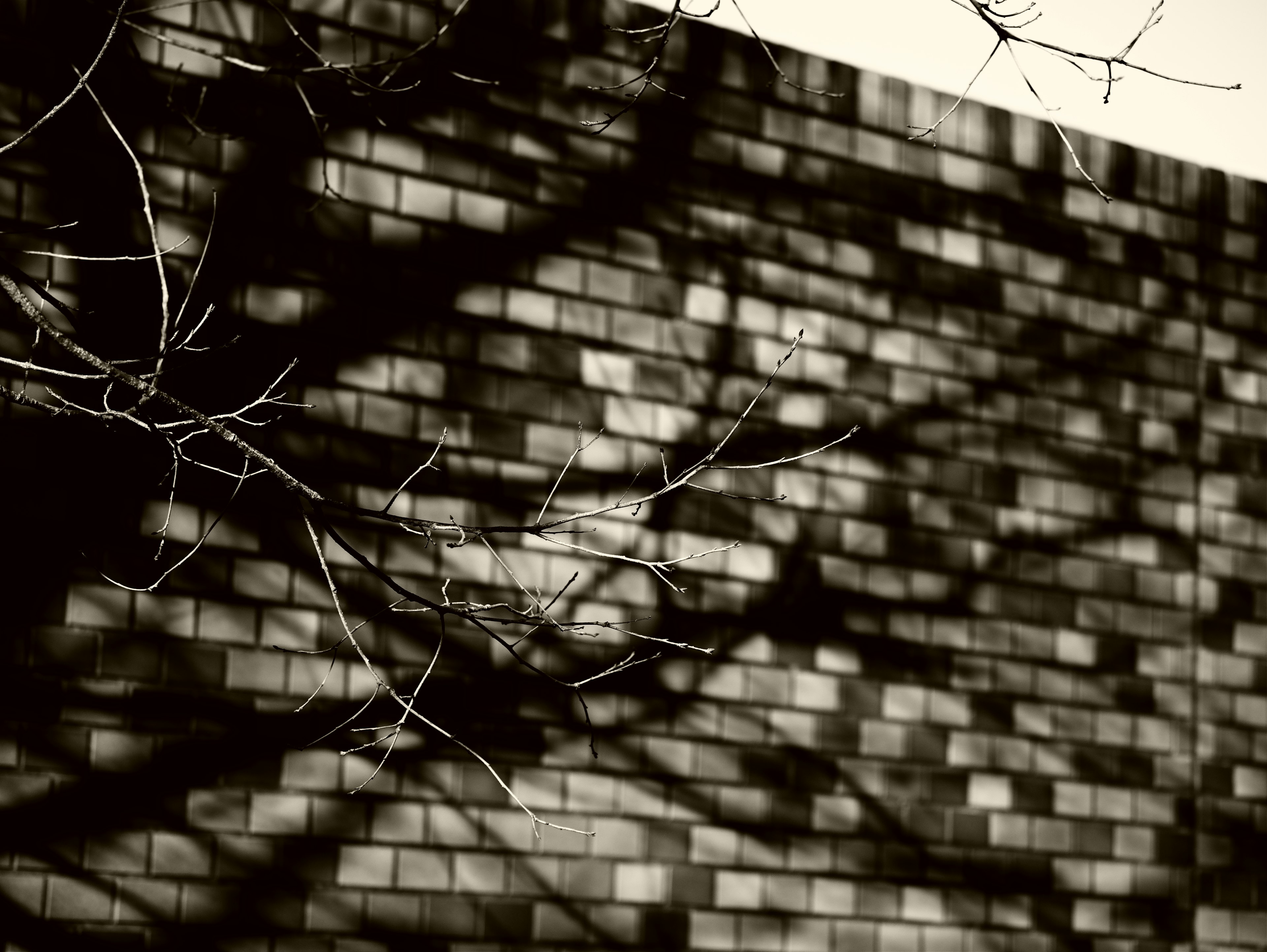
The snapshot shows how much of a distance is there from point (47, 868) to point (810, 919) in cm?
258

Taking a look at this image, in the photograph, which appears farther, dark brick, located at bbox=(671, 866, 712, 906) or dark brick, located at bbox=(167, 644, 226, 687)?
dark brick, located at bbox=(671, 866, 712, 906)

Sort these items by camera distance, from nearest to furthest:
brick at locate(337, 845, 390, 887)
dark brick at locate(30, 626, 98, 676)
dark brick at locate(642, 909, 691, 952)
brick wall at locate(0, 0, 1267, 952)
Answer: dark brick at locate(30, 626, 98, 676)
brick wall at locate(0, 0, 1267, 952)
brick at locate(337, 845, 390, 887)
dark brick at locate(642, 909, 691, 952)

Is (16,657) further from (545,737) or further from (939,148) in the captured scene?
(939,148)

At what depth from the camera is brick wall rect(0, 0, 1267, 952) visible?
413cm

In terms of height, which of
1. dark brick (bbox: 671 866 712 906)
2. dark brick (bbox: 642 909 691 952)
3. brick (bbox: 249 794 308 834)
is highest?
brick (bbox: 249 794 308 834)

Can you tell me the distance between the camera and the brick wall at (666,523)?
413cm

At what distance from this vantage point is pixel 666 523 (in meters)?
4.82

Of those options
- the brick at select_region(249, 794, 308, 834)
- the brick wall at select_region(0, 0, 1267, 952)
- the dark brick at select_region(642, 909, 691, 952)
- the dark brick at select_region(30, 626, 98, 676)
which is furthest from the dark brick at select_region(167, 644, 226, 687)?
the dark brick at select_region(642, 909, 691, 952)

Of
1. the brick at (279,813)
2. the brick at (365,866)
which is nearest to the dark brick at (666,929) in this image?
the brick at (365,866)

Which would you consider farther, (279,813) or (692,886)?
(692,886)

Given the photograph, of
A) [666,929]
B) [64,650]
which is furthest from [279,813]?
[666,929]

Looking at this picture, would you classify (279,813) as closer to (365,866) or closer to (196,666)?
(365,866)

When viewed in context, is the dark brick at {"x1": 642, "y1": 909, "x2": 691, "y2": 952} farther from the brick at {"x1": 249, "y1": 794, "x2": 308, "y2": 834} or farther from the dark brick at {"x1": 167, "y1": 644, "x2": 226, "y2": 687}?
the dark brick at {"x1": 167, "y1": 644, "x2": 226, "y2": 687}

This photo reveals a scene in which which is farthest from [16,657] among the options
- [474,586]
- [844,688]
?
[844,688]
